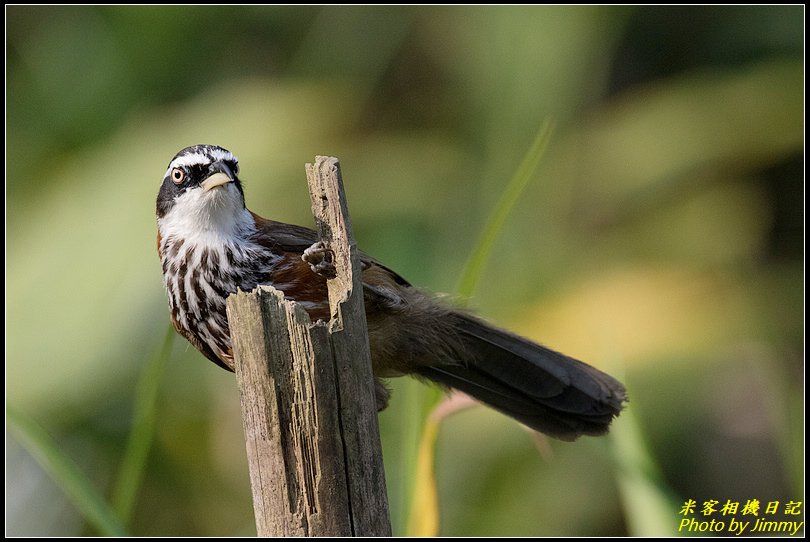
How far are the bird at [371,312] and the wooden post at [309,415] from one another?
866 mm

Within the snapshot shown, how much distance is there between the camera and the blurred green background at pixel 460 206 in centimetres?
559

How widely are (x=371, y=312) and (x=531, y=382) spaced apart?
0.85 m

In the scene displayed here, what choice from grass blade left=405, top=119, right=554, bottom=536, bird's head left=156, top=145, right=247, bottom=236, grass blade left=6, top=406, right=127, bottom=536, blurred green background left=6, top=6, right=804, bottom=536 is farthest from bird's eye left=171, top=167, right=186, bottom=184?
blurred green background left=6, top=6, right=804, bottom=536

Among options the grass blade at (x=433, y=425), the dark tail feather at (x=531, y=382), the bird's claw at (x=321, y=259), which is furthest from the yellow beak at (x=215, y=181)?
the dark tail feather at (x=531, y=382)

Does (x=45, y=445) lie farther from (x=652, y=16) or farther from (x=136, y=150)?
(x=652, y=16)

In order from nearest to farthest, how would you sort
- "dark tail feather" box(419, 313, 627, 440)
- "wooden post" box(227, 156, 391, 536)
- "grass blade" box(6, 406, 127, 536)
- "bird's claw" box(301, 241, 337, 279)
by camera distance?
"wooden post" box(227, 156, 391, 536) → "bird's claw" box(301, 241, 337, 279) → "grass blade" box(6, 406, 127, 536) → "dark tail feather" box(419, 313, 627, 440)

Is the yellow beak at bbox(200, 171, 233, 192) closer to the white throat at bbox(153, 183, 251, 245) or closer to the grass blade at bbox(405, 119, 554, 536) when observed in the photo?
the white throat at bbox(153, 183, 251, 245)

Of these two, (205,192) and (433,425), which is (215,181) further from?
(433,425)

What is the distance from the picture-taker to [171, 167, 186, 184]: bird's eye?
12.1 ft

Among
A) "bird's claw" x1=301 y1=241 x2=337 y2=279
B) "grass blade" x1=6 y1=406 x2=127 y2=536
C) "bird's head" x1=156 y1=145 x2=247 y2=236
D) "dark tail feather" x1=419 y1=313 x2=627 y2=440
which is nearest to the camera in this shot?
"bird's claw" x1=301 y1=241 x2=337 y2=279

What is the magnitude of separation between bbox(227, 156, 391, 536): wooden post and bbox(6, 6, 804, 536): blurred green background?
256cm

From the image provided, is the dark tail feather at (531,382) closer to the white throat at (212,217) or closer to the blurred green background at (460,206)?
the white throat at (212,217)

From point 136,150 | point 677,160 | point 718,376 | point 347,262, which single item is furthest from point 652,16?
point 347,262

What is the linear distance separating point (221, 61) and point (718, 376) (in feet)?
14.3
